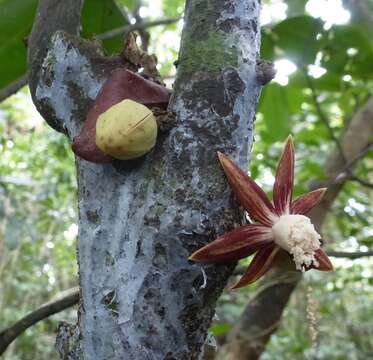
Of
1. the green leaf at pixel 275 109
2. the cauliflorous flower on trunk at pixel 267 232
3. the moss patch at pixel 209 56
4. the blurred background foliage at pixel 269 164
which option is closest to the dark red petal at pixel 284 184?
the cauliflorous flower on trunk at pixel 267 232

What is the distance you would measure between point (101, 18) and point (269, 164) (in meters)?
0.96

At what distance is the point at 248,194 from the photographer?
594 millimetres

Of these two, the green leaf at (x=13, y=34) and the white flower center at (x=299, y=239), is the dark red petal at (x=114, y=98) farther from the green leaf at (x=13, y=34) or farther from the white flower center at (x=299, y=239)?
the green leaf at (x=13, y=34)

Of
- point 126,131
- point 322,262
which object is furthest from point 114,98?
point 322,262

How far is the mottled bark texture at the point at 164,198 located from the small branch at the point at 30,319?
0.32 meters

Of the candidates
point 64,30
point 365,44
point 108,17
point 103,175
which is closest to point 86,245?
point 103,175

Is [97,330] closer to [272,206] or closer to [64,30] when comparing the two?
[272,206]

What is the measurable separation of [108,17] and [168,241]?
813 mm

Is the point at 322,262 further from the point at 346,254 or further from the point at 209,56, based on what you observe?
the point at 346,254

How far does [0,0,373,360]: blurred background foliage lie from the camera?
1.41m

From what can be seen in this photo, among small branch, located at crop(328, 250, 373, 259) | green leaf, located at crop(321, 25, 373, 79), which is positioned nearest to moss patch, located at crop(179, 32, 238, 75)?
small branch, located at crop(328, 250, 373, 259)

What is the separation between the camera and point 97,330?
57 centimetres

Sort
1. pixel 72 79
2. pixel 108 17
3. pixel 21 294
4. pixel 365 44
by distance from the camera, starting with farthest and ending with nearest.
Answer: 1. pixel 21 294
2. pixel 365 44
3. pixel 108 17
4. pixel 72 79

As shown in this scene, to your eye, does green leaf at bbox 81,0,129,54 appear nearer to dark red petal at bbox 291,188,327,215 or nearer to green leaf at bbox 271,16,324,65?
green leaf at bbox 271,16,324,65
